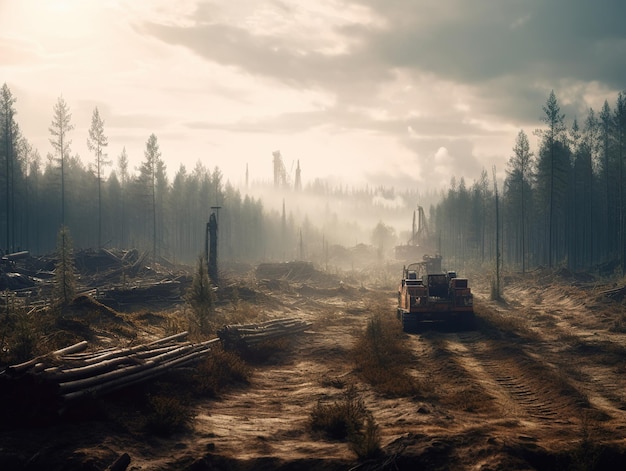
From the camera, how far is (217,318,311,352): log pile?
1598cm

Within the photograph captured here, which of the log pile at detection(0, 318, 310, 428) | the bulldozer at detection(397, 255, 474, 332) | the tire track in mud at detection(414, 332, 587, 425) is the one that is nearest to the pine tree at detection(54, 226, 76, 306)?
the log pile at detection(0, 318, 310, 428)

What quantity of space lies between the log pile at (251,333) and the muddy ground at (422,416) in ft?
2.68

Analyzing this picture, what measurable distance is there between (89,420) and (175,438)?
1.53 meters

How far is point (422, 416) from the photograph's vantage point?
9469mm

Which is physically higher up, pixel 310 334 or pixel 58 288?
pixel 58 288

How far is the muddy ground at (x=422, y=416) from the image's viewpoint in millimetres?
7252

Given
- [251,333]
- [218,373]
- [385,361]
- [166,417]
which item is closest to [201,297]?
[251,333]

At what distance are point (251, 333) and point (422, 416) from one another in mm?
8617

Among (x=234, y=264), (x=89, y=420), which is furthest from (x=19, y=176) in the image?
(x=89, y=420)

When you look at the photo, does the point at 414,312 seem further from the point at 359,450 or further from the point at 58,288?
the point at 58,288

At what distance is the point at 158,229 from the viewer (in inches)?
3000

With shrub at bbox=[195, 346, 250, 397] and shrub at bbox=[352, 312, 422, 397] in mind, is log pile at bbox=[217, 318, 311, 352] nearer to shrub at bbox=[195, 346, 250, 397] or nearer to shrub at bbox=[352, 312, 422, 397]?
shrub at bbox=[195, 346, 250, 397]

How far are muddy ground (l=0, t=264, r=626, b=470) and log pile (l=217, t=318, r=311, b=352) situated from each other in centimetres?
82

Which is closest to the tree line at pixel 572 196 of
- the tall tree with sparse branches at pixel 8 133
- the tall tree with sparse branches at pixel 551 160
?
the tall tree with sparse branches at pixel 551 160
